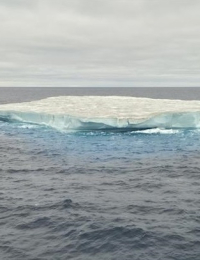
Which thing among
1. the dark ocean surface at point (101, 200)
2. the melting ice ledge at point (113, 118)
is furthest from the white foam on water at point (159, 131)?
the dark ocean surface at point (101, 200)

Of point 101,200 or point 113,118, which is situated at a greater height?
point 113,118

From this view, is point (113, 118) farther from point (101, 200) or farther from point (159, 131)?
point (101, 200)

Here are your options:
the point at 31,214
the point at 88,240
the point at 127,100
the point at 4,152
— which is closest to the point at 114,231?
the point at 88,240

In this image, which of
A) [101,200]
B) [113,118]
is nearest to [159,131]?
[113,118]

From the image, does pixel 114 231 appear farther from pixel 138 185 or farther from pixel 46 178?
pixel 46 178

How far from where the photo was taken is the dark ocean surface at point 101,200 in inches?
546

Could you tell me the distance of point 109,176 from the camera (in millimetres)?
23359

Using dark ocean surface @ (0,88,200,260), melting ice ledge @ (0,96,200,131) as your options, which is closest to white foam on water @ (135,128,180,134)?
melting ice ledge @ (0,96,200,131)

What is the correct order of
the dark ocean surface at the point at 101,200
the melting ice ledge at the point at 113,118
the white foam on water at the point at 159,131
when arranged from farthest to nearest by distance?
the white foam on water at the point at 159,131 → the melting ice ledge at the point at 113,118 → the dark ocean surface at the point at 101,200

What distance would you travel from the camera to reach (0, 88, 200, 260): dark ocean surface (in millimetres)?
13867

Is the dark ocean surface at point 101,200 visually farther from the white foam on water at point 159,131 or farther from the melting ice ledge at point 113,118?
the white foam on water at point 159,131

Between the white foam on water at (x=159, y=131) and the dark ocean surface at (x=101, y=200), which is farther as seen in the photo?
the white foam on water at (x=159, y=131)

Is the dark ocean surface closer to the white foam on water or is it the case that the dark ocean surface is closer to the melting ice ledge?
the melting ice ledge

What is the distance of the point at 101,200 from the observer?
19.0 metres
